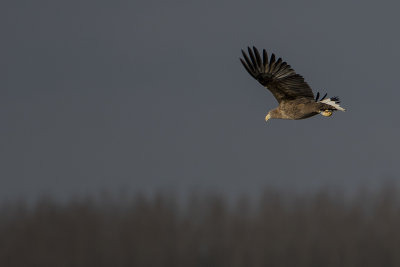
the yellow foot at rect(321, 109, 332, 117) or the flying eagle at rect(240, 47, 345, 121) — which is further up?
the flying eagle at rect(240, 47, 345, 121)

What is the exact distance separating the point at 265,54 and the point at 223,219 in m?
66.3

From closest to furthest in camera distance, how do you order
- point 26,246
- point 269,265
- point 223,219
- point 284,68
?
point 284,68
point 269,265
point 26,246
point 223,219

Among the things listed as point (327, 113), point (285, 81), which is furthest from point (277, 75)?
point (327, 113)

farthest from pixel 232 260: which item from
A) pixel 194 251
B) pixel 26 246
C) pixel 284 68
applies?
pixel 284 68

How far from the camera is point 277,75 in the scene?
27375 mm

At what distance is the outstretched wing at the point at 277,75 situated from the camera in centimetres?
2731

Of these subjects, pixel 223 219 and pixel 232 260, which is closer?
pixel 232 260

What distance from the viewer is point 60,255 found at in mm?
84750

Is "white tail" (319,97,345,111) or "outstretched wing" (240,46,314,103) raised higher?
"outstretched wing" (240,46,314,103)

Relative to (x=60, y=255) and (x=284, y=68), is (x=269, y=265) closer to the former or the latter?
(x=60, y=255)

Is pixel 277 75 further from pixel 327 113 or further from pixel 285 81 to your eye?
pixel 327 113

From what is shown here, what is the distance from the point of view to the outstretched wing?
27312mm

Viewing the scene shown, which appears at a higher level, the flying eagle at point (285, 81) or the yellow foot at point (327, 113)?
the flying eagle at point (285, 81)

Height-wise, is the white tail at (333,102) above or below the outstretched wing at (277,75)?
below
